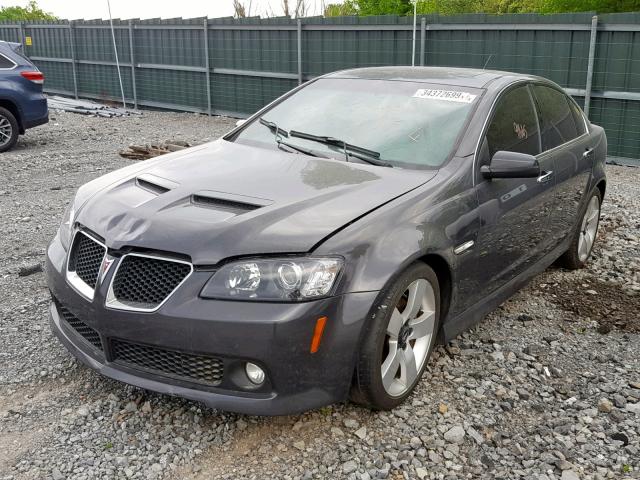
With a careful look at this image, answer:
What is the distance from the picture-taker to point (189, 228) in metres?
3.13

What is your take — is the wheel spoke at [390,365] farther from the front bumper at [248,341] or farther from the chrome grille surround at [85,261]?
the chrome grille surround at [85,261]

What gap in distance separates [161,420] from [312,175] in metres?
1.46

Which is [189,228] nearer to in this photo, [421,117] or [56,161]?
[421,117]

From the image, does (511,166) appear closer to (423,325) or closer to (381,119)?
(381,119)

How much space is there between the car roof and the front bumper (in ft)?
6.54

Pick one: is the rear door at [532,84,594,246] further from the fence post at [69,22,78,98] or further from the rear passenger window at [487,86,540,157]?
the fence post at [69,22,78,98]

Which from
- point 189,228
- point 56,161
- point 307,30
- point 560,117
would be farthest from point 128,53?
point 189,228

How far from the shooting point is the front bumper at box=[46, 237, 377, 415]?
9.55ft

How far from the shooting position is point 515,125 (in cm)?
450

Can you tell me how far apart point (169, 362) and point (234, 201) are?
0.81 metres

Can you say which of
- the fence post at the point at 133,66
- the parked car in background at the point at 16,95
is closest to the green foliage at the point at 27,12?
the fence post at the point at 133,66

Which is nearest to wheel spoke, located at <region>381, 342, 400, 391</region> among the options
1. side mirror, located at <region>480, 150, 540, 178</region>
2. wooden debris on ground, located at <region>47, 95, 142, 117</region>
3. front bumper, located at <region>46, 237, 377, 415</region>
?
front bumper, located at <region>46, 237, 377, 415</region>

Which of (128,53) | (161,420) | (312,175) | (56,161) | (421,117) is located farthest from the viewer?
(128,53)

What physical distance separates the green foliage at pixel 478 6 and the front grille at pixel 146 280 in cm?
1878
